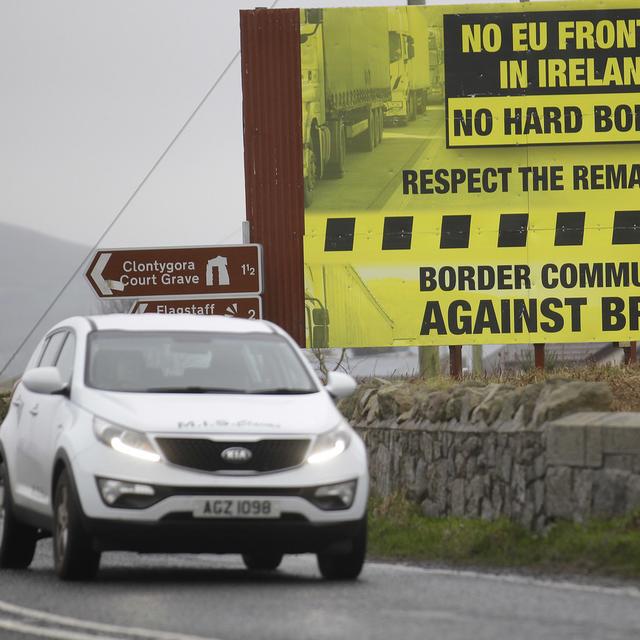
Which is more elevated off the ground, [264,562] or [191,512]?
[191,512]

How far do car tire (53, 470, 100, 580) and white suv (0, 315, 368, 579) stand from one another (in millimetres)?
12

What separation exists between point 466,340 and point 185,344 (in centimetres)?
1218

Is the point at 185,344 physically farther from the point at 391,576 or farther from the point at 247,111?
the point at 247,111

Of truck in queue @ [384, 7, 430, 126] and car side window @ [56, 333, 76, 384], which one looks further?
truck in queue @ [384, 7, 430, 126]

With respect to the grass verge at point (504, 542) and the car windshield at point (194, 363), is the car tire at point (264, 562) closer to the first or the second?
the grass verge at point (504, 542)

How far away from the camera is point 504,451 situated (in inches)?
590

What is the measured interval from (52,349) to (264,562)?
2.23 meters

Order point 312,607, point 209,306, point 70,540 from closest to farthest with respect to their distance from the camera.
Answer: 1. point 312,607
2. point 70,540
3. point 209,306

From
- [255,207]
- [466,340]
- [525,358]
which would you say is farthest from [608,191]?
[525,358]

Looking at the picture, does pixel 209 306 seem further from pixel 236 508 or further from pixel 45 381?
pixel 236 508

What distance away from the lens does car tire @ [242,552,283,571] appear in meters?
14.0

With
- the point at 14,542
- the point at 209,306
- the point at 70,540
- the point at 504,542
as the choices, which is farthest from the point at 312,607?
the point at 209,306

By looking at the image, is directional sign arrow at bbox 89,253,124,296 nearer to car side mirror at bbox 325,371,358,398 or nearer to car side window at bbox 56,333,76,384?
car side window at bbox 56,333,76,384

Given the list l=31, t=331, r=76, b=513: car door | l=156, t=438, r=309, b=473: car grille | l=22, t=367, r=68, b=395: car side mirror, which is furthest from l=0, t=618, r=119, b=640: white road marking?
l=22, t=367, r=68, b=395: car side mirror
